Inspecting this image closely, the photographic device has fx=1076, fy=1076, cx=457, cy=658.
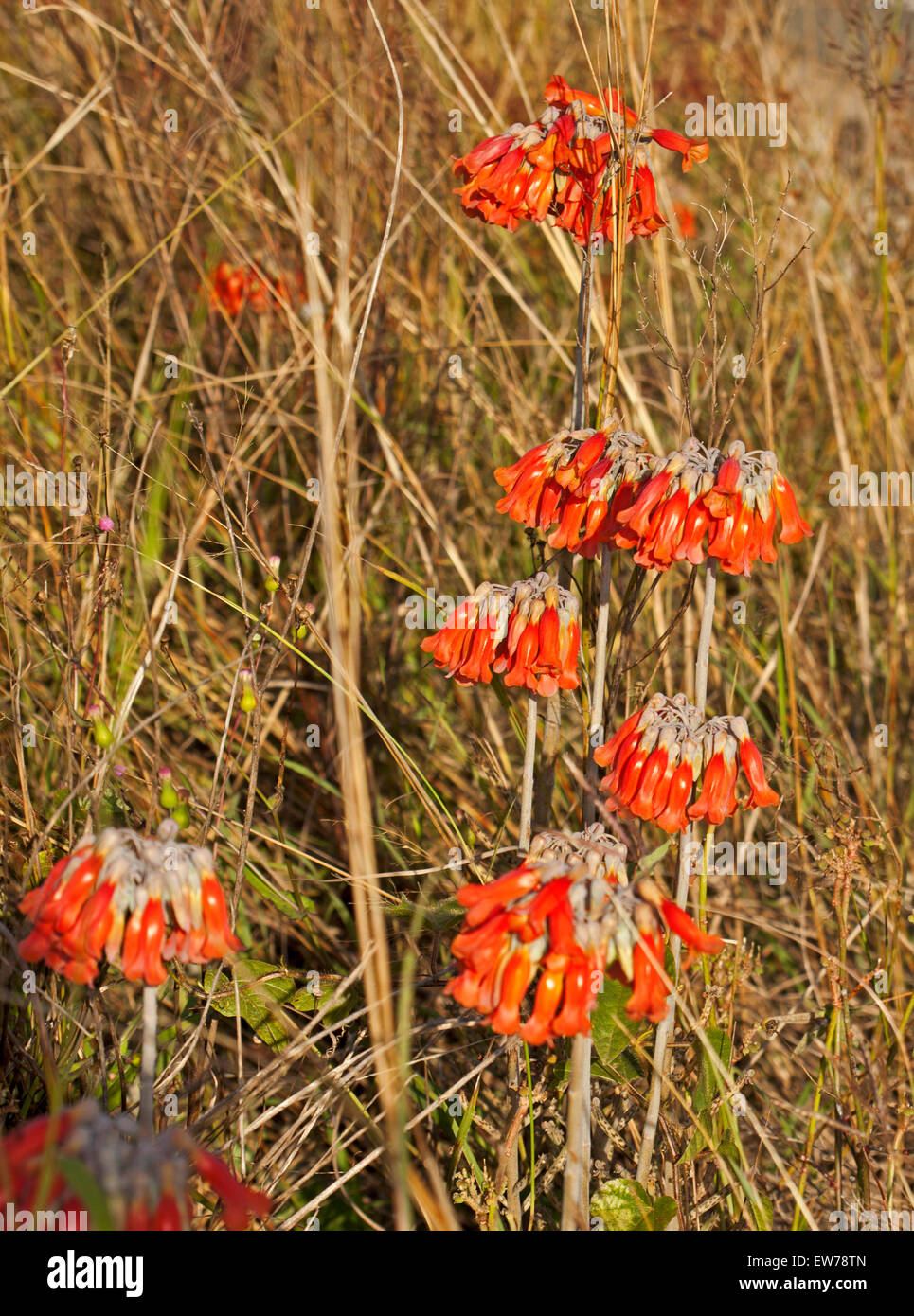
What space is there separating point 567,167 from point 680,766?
92cm

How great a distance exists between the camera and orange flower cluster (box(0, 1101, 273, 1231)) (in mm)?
993

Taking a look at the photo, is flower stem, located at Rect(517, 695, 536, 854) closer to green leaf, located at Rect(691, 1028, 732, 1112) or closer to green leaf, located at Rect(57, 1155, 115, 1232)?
green leaf, located at Rect(691, 1028, 732, 1112)

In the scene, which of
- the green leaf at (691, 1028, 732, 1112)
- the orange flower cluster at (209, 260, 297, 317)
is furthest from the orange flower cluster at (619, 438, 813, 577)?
the orange flower cluster at (209, 260, 297, 317)

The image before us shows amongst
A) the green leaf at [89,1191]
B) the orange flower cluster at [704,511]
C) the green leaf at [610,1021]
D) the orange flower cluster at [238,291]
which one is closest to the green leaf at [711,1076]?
the green leaf at [610,1021]

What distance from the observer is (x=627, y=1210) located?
1607 millimetres

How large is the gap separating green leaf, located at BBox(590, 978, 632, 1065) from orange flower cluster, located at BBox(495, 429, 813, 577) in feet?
2.11

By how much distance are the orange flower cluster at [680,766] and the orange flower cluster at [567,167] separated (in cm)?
71

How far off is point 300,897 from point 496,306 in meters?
2.42

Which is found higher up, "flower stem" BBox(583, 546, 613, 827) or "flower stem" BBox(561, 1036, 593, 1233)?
"flower stem" BBox(583, 546, 613, 827)

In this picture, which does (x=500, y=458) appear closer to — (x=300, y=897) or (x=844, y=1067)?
(x=300, y=897)

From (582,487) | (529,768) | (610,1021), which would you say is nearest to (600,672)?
(529,768)

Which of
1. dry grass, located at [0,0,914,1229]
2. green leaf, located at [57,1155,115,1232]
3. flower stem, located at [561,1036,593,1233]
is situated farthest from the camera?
dry grass, located at [0,0,914,1229]
